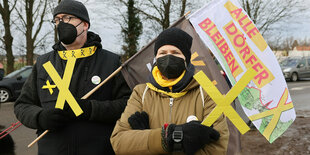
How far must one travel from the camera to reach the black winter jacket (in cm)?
187

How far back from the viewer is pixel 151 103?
173 centimetres

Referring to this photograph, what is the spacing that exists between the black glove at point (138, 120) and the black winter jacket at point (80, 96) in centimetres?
33

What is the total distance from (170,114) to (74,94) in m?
0.74

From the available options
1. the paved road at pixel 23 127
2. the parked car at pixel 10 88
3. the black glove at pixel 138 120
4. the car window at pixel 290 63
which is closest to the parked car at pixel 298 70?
the car window at pixel 290 63

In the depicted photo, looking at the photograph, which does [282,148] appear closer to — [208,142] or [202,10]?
[202,10]

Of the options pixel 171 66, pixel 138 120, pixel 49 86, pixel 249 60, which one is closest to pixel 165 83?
pixel 171 66

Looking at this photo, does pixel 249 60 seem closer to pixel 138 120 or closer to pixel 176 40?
pixel 176 40

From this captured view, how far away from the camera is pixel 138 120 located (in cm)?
162

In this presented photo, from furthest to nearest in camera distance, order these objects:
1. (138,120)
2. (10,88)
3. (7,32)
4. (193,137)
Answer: (7,32)
(10,88)
(138,120)
(193,137)

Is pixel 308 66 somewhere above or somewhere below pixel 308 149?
below

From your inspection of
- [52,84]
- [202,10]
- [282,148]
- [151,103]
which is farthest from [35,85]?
[282,148]

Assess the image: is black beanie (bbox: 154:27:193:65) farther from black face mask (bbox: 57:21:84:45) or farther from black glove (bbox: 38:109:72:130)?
black glove (bbox: 38:109:72:130)

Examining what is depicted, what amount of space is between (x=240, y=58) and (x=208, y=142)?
4.28 ft

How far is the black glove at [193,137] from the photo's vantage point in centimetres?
140
